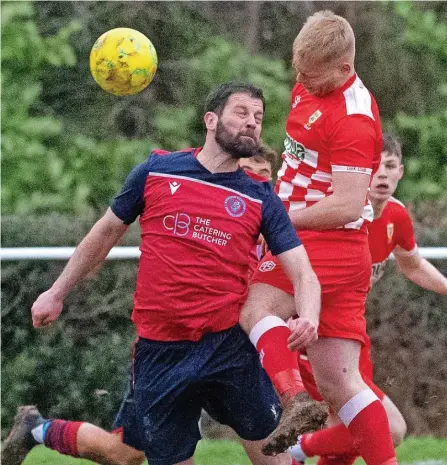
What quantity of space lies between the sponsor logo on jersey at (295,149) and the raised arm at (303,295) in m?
0.43

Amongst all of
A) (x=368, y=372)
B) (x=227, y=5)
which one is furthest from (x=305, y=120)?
(x=227, y=5)

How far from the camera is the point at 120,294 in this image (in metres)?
7.12

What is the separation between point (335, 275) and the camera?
15.7 feet

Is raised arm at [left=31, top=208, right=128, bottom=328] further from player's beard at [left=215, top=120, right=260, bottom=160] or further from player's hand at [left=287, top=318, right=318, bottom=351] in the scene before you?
player's hand at [left=287, top=318, right=318, bottom=351]

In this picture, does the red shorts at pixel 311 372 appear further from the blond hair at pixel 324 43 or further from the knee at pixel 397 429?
the blond hair at pixel 324 43

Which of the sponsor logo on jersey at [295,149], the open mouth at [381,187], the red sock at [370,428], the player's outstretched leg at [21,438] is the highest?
the sponsor logo on jersey at [295,149]

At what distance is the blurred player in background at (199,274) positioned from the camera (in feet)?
15.0

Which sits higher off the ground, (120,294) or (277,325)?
(277,325)

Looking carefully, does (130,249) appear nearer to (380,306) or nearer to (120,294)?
(120,294)

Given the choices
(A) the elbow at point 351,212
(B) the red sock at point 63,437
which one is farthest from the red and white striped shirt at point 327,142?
(B) the red sock at point 63,437

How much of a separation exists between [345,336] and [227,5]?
7036 mm

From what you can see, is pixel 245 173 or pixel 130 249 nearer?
pixel 245 173

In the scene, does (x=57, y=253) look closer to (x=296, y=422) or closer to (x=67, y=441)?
(x=67, y=441)

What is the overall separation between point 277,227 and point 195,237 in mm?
313
